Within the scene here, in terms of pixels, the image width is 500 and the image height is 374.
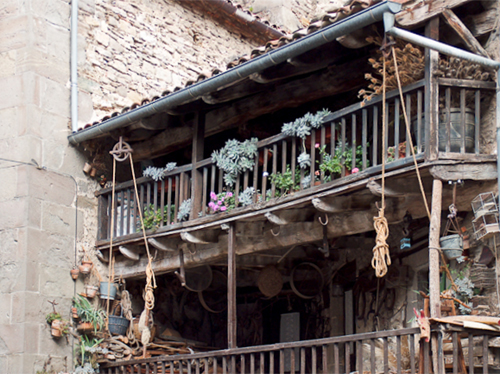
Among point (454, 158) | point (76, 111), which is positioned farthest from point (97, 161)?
point (454, 158)

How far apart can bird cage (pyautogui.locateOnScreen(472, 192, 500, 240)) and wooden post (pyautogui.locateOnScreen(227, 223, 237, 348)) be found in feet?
8.41

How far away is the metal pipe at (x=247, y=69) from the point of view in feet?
22.8

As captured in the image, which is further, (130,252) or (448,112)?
(130,252)

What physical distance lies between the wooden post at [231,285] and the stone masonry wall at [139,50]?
3115mm

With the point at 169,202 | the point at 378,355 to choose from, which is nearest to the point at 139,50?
the point at 169,202

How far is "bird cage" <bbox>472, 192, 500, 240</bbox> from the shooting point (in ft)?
21.9

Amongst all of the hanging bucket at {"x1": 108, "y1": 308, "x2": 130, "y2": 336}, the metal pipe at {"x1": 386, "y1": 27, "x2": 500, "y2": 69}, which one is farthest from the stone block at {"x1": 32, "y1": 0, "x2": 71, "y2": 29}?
the metal pipe at {"x1": 386, "y1": 27, "x2": 500, "y2": 69}

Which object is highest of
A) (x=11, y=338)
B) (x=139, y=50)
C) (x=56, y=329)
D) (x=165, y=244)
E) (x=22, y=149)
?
(x=139, y=50)

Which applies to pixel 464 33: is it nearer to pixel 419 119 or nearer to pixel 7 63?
pixel 419 119

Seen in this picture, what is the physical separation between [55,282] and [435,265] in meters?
4.94

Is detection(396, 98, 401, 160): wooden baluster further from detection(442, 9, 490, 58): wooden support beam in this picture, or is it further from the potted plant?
the potted plant

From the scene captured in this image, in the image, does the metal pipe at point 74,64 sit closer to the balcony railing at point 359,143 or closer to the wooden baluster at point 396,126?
the balcony railing at point 359,143

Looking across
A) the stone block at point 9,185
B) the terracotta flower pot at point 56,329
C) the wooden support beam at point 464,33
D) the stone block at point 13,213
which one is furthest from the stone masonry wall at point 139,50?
the wooden support beam at point 464,33

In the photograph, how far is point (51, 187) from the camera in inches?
388
